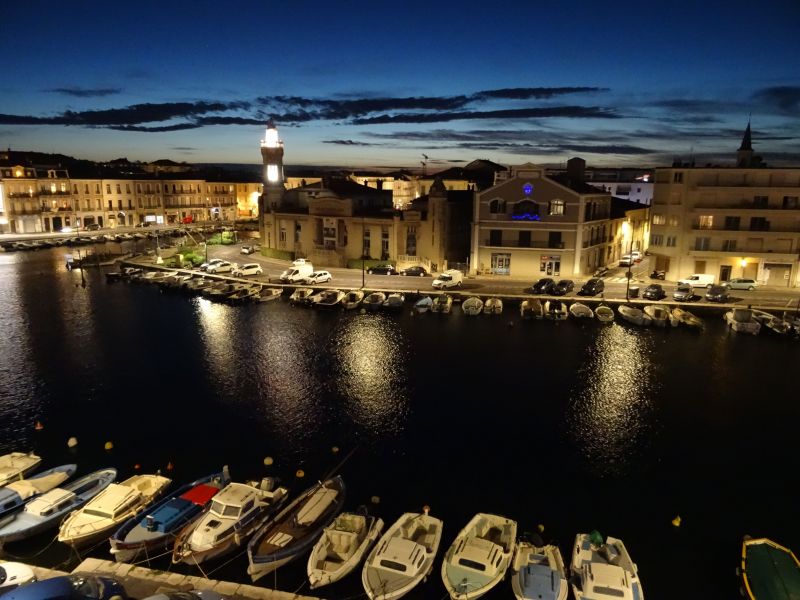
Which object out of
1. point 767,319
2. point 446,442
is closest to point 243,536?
point 446,442

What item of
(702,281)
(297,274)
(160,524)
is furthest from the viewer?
(297,274)

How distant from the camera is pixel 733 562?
24188 mm

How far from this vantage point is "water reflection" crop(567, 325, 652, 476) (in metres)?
33.1

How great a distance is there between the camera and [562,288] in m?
66.4

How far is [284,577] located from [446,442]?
13.7 metres

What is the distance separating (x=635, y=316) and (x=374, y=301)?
27.4m

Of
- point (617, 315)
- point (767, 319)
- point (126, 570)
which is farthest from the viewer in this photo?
point (617, 315)

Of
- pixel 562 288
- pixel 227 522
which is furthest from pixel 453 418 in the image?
pixel 562 288

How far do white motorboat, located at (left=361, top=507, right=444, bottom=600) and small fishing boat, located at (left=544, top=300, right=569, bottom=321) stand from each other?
3802 cm

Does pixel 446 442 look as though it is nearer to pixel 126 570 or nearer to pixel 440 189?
pixel 126 570

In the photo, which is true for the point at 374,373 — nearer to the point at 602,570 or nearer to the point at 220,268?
the point at 602,570

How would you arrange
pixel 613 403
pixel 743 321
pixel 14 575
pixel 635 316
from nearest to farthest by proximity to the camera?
1. pixel 14 575
2. pixel 613 403
3. pixel 743 321
4. pixel 635 316

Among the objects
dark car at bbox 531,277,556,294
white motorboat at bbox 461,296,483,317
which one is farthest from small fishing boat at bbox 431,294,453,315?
dark car at bbox 531,277,556,294

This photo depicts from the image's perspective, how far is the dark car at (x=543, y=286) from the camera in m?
66.8
